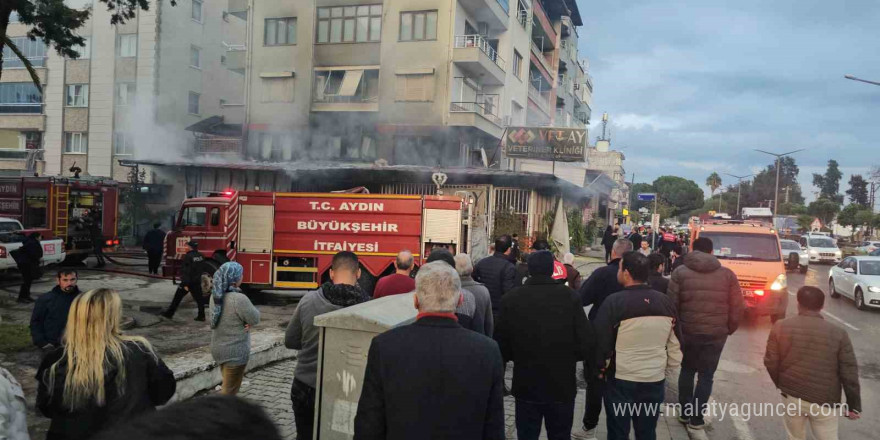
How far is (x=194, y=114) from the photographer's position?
32.7 meters

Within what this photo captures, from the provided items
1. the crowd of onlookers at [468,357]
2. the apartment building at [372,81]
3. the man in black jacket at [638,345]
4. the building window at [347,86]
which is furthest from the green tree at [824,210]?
the man in black jacket at [638,345]

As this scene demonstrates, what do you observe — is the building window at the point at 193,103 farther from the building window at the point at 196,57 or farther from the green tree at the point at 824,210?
the green tree at the point at 824,210

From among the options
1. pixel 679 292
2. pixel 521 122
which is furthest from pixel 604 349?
pixel 521 122

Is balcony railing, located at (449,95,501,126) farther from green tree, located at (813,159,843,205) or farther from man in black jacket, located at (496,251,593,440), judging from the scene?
green tree, located at (813,159,843,205)

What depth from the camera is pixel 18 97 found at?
36.6 meters

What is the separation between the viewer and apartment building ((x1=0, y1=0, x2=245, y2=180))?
3112cm

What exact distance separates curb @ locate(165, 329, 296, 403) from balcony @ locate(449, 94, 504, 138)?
19.3 meters

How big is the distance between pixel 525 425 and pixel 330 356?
59.1 inches

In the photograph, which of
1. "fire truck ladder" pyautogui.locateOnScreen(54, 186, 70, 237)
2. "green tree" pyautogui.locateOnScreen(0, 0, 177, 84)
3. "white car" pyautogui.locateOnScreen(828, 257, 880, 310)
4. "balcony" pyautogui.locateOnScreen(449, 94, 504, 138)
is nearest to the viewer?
"green tree" pyautogui.locateOnScreen(0, 0, 177, 84)

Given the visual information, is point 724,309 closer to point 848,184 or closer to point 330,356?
point 330,356

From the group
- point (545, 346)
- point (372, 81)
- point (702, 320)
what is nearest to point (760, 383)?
point (702, 320)

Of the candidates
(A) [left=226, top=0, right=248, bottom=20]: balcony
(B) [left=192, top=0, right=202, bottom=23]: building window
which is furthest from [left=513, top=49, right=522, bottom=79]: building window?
(B) [left=192, top=0, right=202, bottom=23]: building window

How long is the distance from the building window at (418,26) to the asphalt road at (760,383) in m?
19.5

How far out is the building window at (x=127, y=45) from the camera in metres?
31.5
